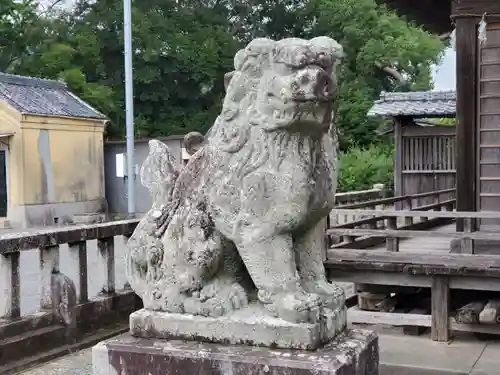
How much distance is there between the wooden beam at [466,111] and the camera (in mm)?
7152

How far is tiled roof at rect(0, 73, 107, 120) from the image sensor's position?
18.6m

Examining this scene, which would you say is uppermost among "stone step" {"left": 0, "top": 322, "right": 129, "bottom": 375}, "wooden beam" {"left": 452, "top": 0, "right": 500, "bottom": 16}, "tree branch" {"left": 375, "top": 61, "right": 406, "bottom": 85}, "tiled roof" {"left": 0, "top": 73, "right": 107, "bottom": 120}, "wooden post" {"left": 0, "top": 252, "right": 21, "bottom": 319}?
"tree branch" {"left": 375, "top": 61, "right": 406, "bottom": 85}

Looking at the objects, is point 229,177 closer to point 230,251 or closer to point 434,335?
point 230,251

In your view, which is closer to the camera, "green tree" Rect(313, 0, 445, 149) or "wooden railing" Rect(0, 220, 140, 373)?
"wooden railing" Rect(0, 220, 140, 373)

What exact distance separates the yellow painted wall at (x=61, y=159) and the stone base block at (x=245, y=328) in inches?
640

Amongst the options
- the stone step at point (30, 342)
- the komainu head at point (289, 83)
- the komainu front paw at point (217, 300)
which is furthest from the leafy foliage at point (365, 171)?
the komainu head at point (289, 83)

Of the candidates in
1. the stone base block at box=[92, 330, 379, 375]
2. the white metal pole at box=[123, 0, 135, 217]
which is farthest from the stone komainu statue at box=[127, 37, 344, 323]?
the white metal pole at box=[123, 0, 135, 217]

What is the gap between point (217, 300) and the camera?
9.93 feet

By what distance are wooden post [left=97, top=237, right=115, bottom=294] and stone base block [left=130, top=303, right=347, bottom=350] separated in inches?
115

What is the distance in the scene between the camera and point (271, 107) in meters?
2.87

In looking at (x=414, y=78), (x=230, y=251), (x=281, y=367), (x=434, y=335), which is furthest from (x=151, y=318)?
(x=414, y=78)

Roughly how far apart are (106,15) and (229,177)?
20.3m

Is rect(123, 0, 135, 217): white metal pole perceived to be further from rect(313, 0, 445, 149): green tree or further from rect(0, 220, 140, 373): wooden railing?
rect(0, 220, 140, 373): wooden railing

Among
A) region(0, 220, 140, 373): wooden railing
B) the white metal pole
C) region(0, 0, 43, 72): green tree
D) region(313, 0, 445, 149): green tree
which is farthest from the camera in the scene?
region(313, 0, 445, 149): green tree
